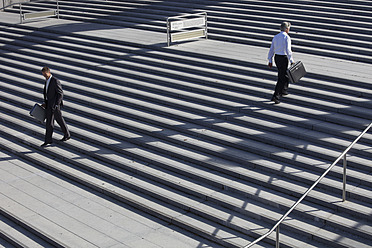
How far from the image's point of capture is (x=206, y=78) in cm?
1298

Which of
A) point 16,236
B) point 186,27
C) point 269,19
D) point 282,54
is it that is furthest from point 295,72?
point 16,236

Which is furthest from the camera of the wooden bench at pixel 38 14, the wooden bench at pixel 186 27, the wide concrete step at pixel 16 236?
the wooden bench at pixel 38 14

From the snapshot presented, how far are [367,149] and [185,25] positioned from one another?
7.80m

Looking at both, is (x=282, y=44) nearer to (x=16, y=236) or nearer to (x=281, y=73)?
(x=281, y=73)

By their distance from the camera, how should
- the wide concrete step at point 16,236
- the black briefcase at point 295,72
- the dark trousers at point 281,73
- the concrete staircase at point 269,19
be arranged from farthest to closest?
the concrete staircase at point 269,19
the dark trousers at point 281,73
the black briefcase at point 295,72
the wide concrete step at point 16,236

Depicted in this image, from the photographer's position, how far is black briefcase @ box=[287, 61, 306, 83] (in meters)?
11.1

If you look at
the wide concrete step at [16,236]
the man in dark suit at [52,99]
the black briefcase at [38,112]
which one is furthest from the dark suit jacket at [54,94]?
the wide concrete step at [16,236]

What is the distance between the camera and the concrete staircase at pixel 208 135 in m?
8.45

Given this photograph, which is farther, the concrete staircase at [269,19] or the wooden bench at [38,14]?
the wooden bench at [38,14]

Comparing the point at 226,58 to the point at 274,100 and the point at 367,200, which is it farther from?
the point at 367,200

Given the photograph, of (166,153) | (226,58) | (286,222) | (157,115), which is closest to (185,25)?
→ (226,58)

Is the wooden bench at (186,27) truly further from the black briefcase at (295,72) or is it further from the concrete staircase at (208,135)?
the black briefcase at (295,72)

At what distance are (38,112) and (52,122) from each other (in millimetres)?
344

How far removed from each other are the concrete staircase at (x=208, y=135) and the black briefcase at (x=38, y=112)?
679 mm
